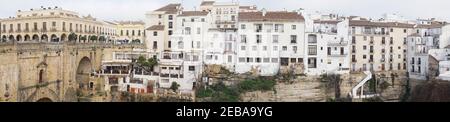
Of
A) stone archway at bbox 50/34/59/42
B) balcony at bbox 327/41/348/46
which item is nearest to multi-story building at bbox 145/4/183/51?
stone archway at bbox 50/34/59/42

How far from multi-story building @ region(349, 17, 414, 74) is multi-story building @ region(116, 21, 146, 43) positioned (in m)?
21.7

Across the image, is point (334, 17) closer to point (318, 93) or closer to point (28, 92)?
point (318, 93)

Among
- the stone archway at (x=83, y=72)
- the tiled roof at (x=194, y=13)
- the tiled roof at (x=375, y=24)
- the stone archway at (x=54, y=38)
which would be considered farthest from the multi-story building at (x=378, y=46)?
the stone archway at (x=54, y=38)

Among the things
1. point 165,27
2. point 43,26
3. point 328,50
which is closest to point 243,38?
point 328,50

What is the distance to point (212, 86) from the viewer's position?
23344mm

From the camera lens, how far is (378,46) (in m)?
27.2

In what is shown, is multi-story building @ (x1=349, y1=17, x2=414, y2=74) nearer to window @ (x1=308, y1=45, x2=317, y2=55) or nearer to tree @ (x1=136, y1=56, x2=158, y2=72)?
window @ (x1=308, y1=45, x2=317, y2=55)

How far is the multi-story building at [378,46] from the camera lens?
87.2 ft

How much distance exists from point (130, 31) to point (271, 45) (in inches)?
874

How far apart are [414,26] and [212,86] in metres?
12.3

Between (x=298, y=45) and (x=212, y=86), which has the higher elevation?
(x=298, y=45)
